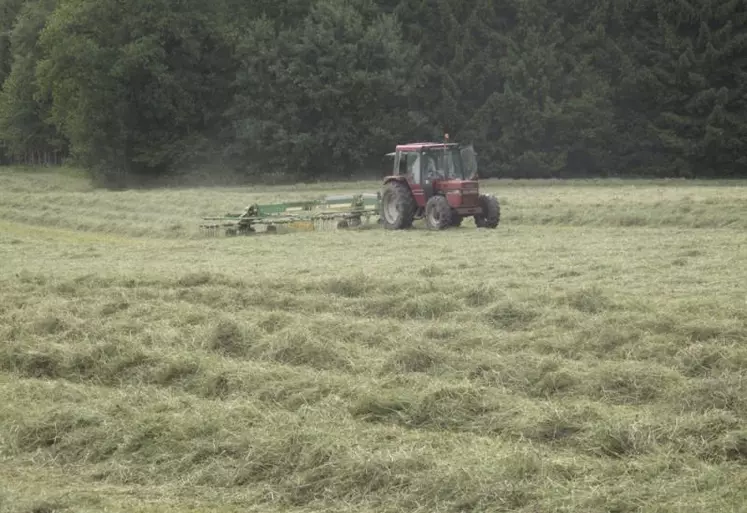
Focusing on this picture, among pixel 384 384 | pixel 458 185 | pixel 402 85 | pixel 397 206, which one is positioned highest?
pixel 402 85

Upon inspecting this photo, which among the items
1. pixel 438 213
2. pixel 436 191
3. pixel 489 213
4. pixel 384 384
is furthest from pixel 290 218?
pixel 384 384

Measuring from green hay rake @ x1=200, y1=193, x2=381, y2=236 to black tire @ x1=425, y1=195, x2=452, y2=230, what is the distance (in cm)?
219

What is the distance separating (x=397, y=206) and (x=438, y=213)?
1.31 metres

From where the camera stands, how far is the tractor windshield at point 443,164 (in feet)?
69.5

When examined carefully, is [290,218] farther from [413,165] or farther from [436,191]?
[436,191]

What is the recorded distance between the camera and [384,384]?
26.7 feet

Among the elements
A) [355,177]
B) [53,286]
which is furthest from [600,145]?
[53,286]

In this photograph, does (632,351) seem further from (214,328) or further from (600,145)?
(600,145)

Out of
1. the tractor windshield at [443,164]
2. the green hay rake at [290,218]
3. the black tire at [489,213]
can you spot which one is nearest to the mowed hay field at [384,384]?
the black tire at [489,213]

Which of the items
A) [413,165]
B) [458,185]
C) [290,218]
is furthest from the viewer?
[290,218]

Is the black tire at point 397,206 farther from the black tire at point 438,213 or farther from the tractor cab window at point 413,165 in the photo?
the black tire at point 438,213

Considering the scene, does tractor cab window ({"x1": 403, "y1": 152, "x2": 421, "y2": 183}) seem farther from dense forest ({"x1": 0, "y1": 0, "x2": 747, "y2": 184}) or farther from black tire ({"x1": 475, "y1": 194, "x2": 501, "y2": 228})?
dense forest ({"x1": 0, "y1": 0, "x2": 747, "y2": 184})

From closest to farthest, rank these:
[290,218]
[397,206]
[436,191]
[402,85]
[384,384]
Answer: [384,384] → [436,191] → [397,206] → [290,218] → [402,85]

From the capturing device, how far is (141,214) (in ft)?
89.5
